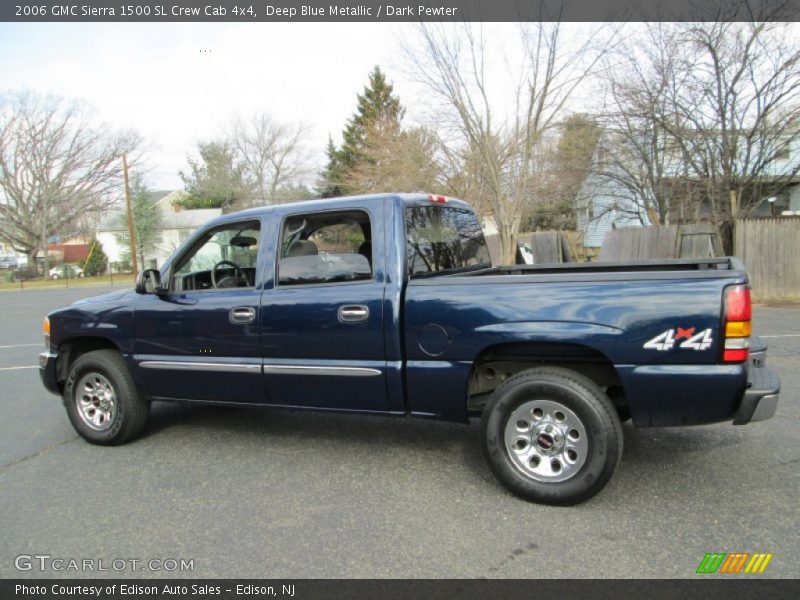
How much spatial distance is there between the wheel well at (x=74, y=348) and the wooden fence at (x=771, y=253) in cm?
1357

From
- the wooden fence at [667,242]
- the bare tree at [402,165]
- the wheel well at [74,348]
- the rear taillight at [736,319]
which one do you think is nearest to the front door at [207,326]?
the wheel well at [74,348]

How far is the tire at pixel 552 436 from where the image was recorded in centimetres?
323

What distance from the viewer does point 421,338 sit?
3.64 m

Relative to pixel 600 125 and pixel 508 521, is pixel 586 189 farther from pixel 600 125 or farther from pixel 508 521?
pixel 508 521

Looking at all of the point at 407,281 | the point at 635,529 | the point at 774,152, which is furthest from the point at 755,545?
the point at 774,152

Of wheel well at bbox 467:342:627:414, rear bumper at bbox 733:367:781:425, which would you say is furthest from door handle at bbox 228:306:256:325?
rear bumper at bbox 733:367:781:425

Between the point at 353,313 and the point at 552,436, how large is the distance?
1471mm

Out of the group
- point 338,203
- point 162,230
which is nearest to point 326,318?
point 338,203

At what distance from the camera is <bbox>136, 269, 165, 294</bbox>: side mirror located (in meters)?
4.46

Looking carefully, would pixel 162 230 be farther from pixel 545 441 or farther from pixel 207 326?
pixel 545 441

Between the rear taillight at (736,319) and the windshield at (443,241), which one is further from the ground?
the windshield at (443,241)

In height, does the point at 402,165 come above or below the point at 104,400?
above

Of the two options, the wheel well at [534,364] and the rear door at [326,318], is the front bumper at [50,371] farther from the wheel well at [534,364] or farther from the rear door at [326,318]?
the wheel well at [534,364]
